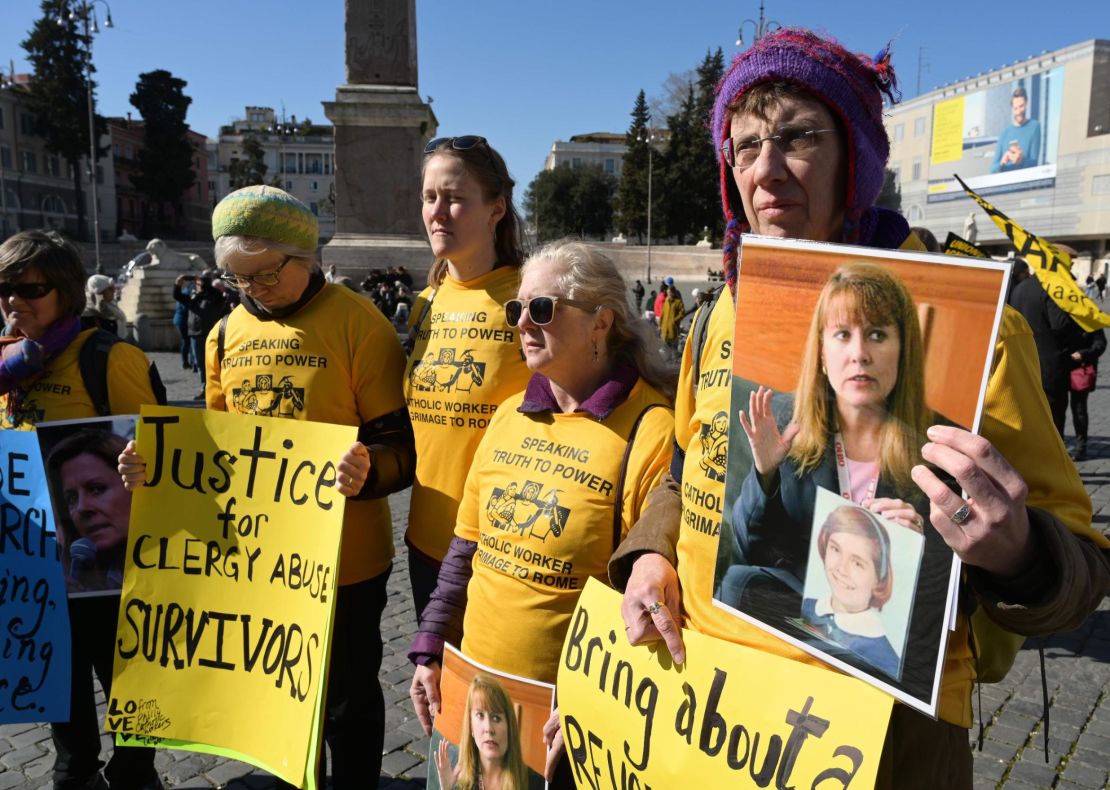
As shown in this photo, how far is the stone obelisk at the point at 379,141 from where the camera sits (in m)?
15.9

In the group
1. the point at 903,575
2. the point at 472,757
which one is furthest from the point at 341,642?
the point at 903,575

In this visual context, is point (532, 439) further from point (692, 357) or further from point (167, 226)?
point (167, 226)

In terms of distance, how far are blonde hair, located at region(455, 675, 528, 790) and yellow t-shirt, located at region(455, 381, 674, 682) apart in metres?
0.07

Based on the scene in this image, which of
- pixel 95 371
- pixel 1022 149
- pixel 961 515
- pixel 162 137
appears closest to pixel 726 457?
pixel 961 515

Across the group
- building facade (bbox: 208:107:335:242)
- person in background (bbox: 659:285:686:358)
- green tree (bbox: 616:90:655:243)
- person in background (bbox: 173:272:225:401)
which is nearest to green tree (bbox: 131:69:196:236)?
building facade (bbox: 208:107:335:242)

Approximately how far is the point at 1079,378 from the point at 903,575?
8227 millimetres

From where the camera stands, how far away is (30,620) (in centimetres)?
286

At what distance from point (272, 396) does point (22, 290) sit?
3.25ft

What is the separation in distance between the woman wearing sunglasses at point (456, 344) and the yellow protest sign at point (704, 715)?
91cm

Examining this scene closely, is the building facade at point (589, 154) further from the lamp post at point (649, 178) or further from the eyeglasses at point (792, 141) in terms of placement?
the eyeglasses at point (792, 141)

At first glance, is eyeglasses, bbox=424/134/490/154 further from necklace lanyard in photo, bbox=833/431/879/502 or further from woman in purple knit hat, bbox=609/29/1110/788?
necklace lanyard in photo, bbox=833/431/879/502

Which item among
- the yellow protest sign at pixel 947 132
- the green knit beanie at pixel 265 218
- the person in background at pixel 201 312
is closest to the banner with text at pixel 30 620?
the green knit beanie at pixel 265 218

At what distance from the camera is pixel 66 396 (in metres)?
2.86

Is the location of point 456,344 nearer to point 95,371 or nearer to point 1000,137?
point 95,371
